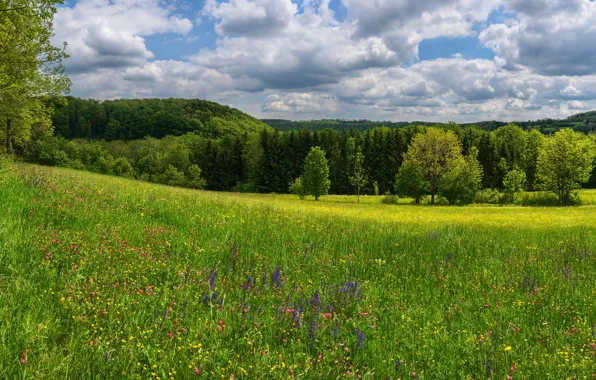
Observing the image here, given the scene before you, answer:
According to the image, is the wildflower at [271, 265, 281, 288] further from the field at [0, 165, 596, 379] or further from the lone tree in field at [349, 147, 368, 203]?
the lone tree in field at [349, 147, 368, 203]

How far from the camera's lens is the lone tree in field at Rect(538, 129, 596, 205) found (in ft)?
179

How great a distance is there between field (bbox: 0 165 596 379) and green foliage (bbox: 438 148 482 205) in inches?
1928

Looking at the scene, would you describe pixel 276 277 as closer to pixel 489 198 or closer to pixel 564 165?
pixel 489 198

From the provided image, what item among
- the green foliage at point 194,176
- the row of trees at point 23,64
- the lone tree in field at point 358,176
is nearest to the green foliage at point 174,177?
the green foliage at point 194,176

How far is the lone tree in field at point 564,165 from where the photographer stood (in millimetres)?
54531

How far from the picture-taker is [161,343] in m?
3.87

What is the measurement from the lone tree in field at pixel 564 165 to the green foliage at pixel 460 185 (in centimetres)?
1191

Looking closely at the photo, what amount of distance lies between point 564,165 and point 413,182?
22492mm

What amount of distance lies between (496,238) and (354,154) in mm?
81722

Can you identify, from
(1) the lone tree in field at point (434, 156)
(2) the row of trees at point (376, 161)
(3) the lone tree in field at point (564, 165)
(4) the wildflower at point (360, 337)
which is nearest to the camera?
(4) the wildflower at point (360, 337)

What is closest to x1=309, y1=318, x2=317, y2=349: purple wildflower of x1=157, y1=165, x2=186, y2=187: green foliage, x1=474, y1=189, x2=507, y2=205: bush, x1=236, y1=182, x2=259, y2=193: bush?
x1=474, y1=189, x2=507, y2=205: bush

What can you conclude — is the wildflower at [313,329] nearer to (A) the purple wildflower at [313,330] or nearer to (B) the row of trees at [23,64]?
(A) the purple wildflower at [313,330]

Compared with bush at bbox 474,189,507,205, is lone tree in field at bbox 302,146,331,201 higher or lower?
higher

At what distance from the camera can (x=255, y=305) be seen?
525 centimetres
